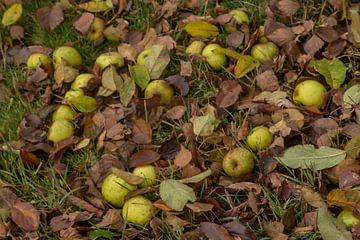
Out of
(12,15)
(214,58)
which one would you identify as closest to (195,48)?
(214,58)

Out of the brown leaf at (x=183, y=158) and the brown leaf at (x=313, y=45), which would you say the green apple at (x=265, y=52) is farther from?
the brown leaf at (x=183, y=158)

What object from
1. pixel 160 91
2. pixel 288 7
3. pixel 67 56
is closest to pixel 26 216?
pixel 160 91

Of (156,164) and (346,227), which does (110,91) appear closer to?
(156,164)

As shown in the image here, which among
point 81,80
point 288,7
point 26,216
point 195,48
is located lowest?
point 26,216

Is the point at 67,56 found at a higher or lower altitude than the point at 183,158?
higher

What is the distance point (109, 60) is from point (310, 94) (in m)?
0.96

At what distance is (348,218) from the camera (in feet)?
7.19

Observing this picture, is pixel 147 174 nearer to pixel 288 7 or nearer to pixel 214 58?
pixel 214 58

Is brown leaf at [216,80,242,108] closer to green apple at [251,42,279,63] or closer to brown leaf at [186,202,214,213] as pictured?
green apple at [251,42,279,63]

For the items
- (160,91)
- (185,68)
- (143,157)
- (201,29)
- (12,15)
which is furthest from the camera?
(12,15)

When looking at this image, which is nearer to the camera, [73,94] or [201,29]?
[73,94]

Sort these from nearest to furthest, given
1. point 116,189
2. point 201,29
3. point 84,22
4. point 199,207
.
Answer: point 199,207
point 116,189
point 201,29
point 84,22

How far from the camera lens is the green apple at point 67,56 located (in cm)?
306

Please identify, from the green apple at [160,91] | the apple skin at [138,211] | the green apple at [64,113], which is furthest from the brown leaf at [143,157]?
the green apple at [64,113]
